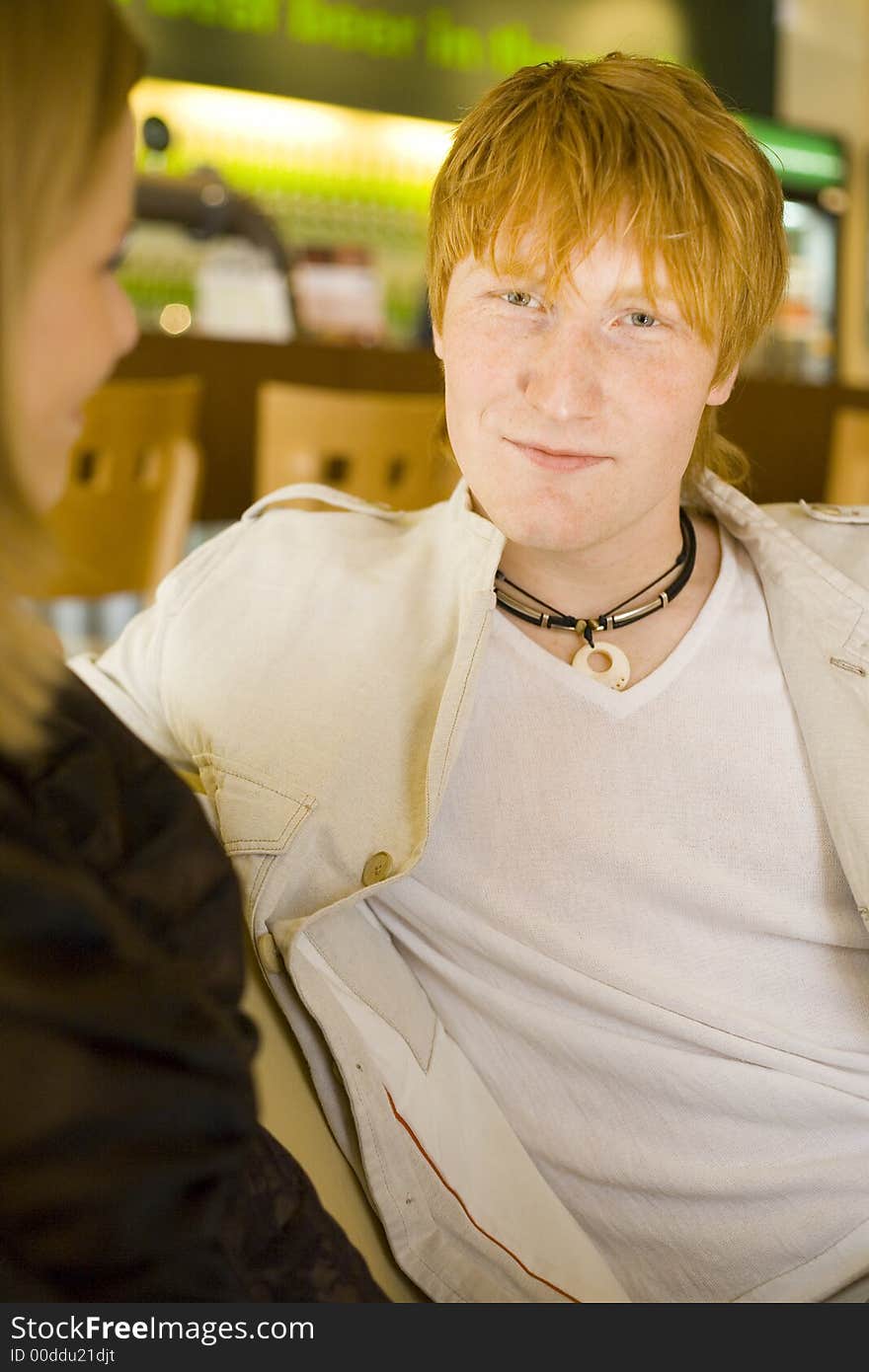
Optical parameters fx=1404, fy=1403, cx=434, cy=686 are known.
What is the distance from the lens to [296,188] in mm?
4895

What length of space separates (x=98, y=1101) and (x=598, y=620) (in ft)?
2.20

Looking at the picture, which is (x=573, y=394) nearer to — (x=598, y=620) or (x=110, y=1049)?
(x=598, y=620)

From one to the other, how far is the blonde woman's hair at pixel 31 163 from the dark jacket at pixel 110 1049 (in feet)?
0.17

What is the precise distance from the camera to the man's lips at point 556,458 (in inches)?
39.3

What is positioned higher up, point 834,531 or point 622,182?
point 622,182

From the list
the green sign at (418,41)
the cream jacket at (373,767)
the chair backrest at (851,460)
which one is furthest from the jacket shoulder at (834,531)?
the green sign at (418,41)

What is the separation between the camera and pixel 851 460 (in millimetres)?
2334

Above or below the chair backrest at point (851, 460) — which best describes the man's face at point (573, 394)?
above

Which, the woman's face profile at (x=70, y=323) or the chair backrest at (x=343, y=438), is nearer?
the woman's face profile at (x=70, y=323)

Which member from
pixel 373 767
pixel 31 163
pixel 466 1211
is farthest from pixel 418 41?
pixel 31 163

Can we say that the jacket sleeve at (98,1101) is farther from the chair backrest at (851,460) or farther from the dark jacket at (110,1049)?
the chair backrest at (851,460)

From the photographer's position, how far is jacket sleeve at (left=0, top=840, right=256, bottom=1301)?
0.52 metres

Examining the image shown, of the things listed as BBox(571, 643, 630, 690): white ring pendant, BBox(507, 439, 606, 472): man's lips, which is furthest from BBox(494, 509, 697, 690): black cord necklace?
BBox(507, 439, 606, 472): man's lips

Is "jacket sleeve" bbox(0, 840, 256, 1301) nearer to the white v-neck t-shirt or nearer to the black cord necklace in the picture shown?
the white v-neck t-shirt
